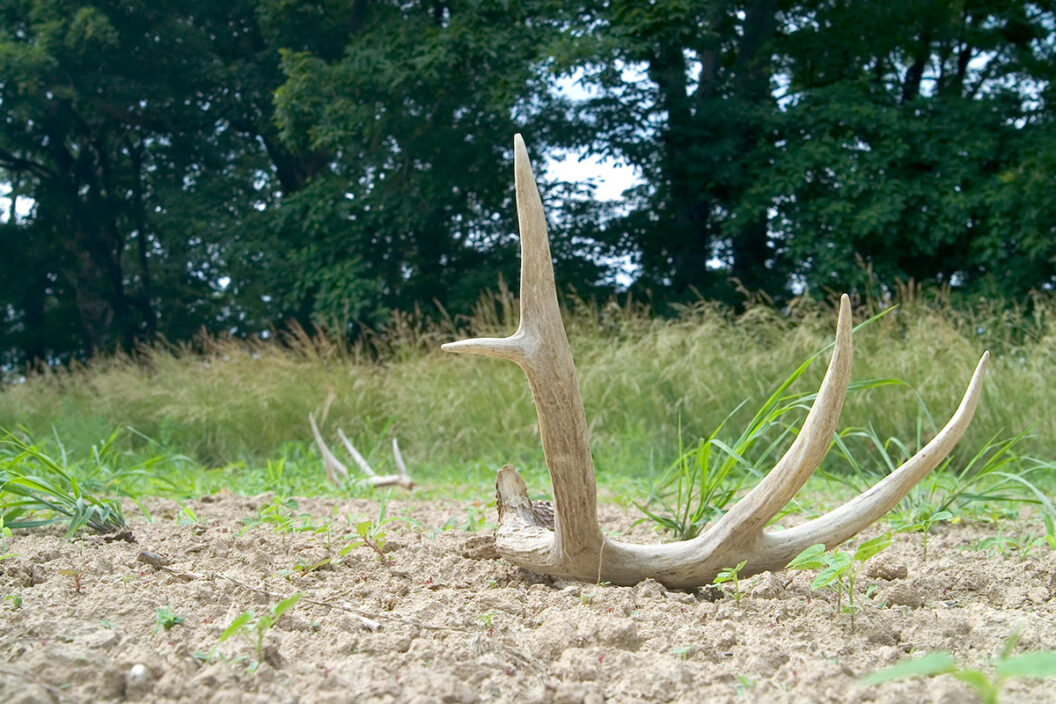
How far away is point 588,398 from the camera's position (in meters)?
7.05

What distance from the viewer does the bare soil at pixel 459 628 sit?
1169 millimetres

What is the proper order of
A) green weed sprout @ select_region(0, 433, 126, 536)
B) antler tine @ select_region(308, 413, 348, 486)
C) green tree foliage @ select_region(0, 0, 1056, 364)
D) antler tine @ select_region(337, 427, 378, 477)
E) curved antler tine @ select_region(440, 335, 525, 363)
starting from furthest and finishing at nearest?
green tree foliage @ select_region(0, 0, 1056, 364)
antler tine @ select_region(337, 427, 378, 477)
antler tine @ select_region(308, 413, 348, 486)
green weed sprout @ select_region(0, 433, 126, 536)
curved antler tine @ select_region(440, 335, 525, 363)

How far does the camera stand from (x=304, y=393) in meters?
8.82

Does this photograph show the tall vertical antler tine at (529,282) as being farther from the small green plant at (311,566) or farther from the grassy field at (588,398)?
the grassy field at (588,398)

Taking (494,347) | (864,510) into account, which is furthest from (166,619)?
(864,510)

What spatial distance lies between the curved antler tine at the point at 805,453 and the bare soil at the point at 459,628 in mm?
136

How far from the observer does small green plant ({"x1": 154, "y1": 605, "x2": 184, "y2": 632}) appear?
1.38 metres

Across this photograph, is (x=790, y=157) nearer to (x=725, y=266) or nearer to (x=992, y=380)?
(x=725, y=266)

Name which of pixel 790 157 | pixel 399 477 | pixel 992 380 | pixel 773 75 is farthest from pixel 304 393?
pixel 773 75

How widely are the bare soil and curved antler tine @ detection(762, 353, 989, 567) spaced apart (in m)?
0.08

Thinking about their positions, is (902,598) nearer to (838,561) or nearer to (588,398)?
(838,561)

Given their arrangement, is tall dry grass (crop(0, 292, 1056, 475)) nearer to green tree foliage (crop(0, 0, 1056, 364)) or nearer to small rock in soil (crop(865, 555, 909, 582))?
small rock in soil (crop(865, 555, 909, 582))

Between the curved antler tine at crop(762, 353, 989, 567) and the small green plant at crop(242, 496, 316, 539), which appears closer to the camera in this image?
the curved antler tine at crop(762, 353, 989, 567)

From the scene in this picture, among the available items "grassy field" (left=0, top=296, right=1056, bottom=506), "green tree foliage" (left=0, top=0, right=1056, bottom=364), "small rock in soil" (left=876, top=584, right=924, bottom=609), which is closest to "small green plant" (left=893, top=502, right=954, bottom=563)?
"small rock in soil" (left=876, top=584, right=924, bottom=609)
